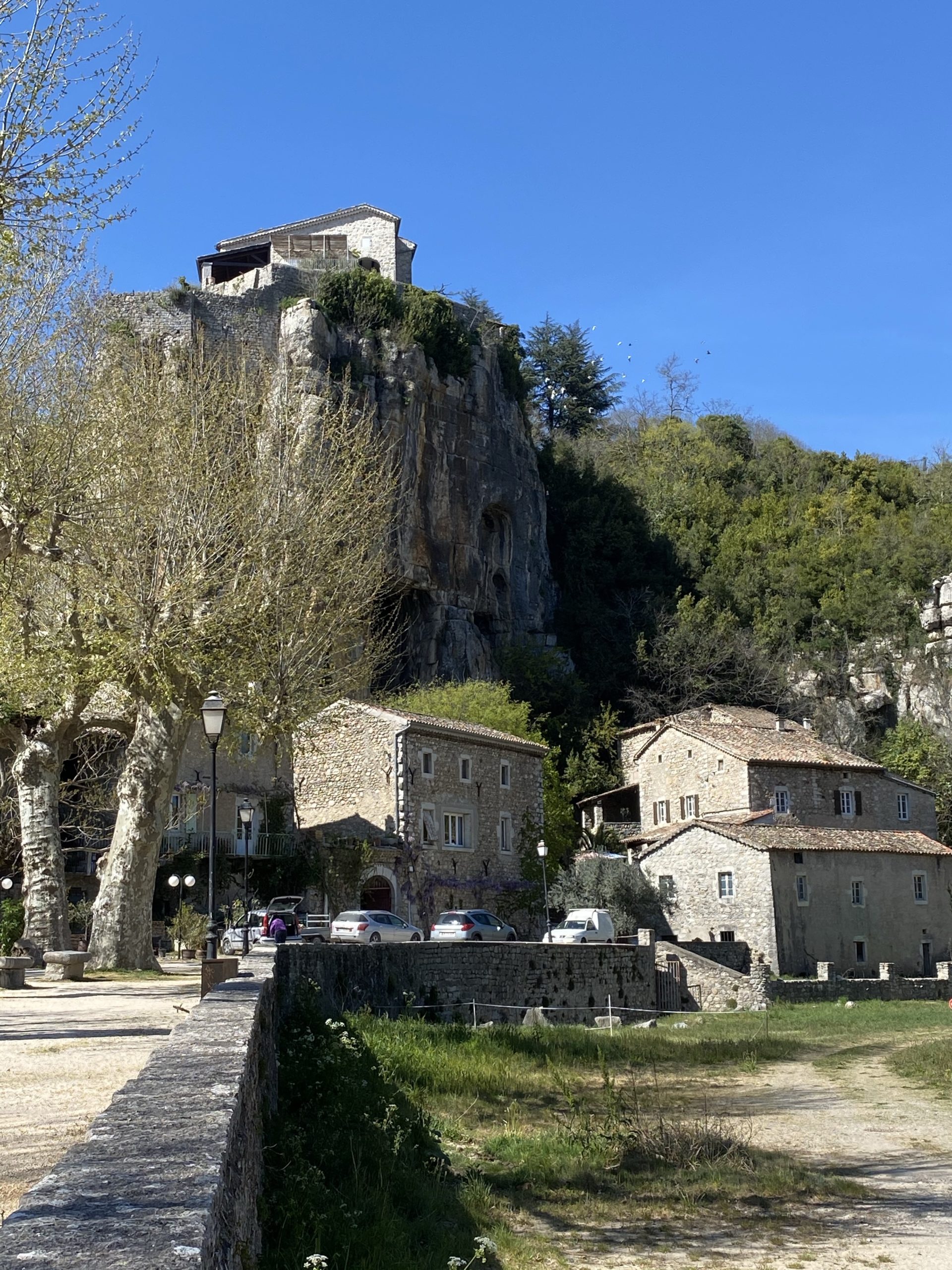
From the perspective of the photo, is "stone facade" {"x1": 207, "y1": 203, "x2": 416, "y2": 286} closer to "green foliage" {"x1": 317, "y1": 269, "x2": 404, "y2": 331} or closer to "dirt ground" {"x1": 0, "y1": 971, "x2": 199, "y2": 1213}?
"green foliage" {"x1": 317, "y1": 269, "x2": 404, "y2": 331}

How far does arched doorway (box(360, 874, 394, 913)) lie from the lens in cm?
4012

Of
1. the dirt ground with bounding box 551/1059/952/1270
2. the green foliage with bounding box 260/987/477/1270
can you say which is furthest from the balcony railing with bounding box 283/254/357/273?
the green foliage with bounding box 260/987/477/1270

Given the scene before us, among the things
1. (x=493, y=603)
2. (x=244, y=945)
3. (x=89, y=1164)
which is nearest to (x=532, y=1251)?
(x=89, y=1164)

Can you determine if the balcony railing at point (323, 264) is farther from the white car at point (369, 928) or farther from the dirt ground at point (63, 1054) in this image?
the dirt ground at point (63, 1054)

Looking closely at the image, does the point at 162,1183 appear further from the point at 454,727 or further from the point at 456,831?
the point at 456,831

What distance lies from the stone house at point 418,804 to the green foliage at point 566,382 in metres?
37.1

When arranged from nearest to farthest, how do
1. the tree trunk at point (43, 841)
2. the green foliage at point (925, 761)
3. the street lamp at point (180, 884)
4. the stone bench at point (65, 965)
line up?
the stone bench at point (65, 965)
the tree trunk at point (43, 841)
the street lamp at point (180, 884)
the green foliage at point (925, 761)

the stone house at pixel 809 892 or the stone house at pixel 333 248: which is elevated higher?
the stone house at pixel 333 248

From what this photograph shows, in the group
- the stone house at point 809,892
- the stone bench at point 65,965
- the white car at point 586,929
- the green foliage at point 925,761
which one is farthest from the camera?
the green foliage at point 925,761

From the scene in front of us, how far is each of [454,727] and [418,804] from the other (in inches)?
122

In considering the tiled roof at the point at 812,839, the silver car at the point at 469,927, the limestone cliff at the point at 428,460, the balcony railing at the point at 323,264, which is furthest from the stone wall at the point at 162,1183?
the balcony railing at the point at 323,264

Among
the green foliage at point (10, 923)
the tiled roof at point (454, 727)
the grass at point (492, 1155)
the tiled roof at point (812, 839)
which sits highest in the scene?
the tiled roof at point (454, 727)

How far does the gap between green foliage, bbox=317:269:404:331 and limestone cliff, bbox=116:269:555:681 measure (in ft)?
2.77

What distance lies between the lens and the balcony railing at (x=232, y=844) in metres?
38.5
